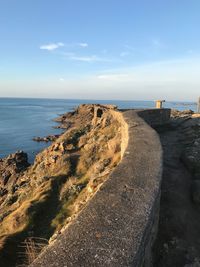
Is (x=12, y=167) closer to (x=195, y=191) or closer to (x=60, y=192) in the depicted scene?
(x=60, y=192)

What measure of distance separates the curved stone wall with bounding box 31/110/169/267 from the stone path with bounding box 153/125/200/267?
2.74 ft

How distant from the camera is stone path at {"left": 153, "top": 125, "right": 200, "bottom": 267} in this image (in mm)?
4715

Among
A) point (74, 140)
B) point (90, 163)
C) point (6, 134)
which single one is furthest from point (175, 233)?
point (6, 134)

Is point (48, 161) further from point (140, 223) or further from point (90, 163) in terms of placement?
point (140, 223)

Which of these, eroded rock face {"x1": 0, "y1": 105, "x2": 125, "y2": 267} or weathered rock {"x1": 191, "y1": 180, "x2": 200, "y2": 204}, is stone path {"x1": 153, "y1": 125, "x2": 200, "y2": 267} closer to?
weathered rock {"x1": 191, "y1": 180, "x2": 200, "y2": 204}

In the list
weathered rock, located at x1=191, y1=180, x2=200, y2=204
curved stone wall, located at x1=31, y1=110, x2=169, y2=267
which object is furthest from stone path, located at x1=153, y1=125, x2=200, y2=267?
curved stone wall, located at x1=31, y1=110, x2=169, y2=267

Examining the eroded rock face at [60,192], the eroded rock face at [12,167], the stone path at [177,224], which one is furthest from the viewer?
the eroded rock face at [12,167]

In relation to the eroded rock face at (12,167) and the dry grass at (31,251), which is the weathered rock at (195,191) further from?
the eroded rock face at (12,167)

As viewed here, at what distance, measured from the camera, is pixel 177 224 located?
5652 mm

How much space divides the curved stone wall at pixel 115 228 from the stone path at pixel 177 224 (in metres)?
0.83

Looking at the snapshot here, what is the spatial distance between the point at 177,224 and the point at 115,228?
106 inches

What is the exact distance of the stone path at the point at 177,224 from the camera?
15.5 feet

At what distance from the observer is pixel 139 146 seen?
737cm

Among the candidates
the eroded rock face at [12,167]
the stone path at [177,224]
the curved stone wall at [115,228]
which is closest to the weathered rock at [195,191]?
the stone path at [177,224]
